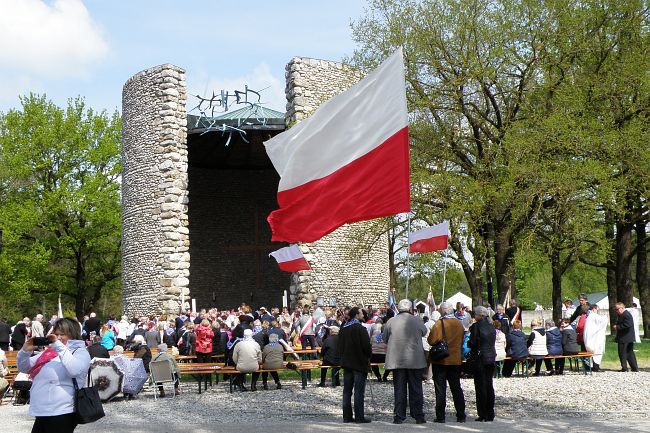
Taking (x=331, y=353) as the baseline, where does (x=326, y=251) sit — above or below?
above

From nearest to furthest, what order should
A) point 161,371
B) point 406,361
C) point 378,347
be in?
point 406,361 < point 161,371 < point 378,347

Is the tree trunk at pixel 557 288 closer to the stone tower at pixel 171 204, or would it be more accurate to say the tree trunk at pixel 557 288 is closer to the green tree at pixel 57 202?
the stone tower at pixel 171 204

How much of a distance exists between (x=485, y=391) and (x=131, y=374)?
22.8ft

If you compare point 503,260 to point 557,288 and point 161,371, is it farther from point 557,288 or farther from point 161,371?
point 161,371

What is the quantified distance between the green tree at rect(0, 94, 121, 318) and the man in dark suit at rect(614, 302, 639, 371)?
97.4 ft

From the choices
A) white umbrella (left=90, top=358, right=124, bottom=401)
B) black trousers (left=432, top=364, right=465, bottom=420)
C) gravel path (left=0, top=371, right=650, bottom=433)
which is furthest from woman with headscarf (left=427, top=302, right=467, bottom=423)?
white umbrella (left=90, top=358, right=124, bottom=401)

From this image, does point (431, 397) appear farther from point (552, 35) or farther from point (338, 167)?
point (552, 35)

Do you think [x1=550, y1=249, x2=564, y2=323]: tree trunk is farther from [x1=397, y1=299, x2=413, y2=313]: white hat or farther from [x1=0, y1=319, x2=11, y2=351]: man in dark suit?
[x1=397, y1=299, x2=413, y2=313]: white hat

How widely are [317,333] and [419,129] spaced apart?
767 cm

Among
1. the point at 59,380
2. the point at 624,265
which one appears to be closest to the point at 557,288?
the point at 624,265

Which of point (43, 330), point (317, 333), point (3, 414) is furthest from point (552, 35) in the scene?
point (3, 414)

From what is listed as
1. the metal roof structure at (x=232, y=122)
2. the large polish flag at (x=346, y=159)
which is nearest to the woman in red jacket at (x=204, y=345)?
the large polish flag at (x=346, y=159)

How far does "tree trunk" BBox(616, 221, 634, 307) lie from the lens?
25.4 metres

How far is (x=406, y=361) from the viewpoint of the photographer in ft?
36.8
